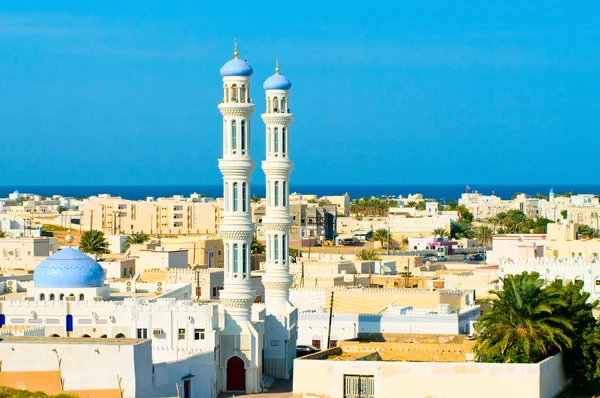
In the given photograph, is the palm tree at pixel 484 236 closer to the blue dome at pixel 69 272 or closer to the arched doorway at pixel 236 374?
the blue dome at pixel 69 272

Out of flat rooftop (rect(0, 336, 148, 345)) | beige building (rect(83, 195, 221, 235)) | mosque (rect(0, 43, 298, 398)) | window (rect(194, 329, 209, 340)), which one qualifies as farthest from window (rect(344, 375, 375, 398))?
beige building (rect(83, 195, 221, 235))

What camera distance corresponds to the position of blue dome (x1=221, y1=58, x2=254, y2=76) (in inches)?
1542

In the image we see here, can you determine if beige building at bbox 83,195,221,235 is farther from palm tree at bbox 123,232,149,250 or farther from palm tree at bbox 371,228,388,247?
palm tree at bbox 123,232,149,250

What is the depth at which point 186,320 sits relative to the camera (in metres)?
37.2

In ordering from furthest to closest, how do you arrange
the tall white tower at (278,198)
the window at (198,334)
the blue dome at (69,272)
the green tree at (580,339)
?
the tall white tower at (278,198), the blue dome at (69,272), the window at (198,334), the green tree at (580,339)

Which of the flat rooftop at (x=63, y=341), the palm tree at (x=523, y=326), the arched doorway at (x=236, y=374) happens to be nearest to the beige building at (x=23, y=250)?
the arched doorway at (x=236, y=374)

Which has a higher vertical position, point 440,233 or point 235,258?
point 440,233

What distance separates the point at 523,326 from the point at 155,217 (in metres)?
75.2

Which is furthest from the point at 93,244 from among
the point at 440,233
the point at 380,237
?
the point at 440,233

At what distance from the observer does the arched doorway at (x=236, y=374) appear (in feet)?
124

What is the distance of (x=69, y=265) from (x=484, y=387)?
47.3ft

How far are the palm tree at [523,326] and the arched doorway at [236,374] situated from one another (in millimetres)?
6825

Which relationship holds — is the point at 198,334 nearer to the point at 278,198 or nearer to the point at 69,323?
the point at 69,323

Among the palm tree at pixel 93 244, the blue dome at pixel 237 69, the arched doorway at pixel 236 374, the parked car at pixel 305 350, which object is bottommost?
the arched doorway at pixel 236 374
